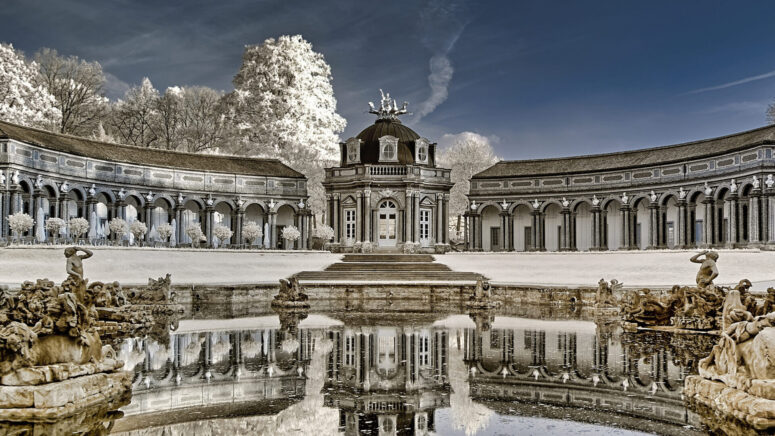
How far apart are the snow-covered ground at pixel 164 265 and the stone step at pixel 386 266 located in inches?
42.5

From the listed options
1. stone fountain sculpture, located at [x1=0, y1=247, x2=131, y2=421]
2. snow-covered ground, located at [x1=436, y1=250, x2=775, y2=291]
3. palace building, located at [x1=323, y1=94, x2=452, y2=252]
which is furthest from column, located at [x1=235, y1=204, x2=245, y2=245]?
stone fountain sculpture, located at [x1=0, y1=247, x2=131, y2=421]

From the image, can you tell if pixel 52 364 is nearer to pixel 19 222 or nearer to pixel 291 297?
pixel 291 297

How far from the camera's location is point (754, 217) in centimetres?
3634

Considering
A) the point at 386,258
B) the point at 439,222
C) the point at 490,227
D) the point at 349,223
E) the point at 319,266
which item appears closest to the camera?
the point at 319,266

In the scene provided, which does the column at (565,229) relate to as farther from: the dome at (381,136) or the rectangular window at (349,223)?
the rectangular window at (349,223)

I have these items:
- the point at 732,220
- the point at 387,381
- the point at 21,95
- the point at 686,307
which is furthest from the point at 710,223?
the point at 21,95

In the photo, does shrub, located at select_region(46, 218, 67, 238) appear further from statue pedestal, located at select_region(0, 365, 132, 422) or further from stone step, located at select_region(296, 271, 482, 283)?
statue pedestal, located at select_region(0, 365, 132, 422)

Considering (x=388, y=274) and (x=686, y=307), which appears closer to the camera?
(x=686, y=307)

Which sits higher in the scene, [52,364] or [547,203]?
[547,203]

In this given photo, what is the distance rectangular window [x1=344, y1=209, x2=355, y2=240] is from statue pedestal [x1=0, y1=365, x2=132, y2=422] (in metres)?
37.8

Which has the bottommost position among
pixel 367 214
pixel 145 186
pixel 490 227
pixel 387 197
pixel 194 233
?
pixel 194 233

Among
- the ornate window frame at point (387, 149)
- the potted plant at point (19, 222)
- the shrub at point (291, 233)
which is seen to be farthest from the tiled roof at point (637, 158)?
the potted plant at point (19, 222)

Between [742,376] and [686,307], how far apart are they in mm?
10162

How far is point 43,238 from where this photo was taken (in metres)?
38.4
